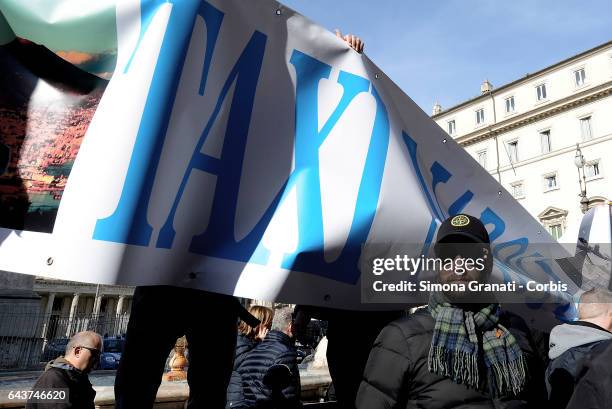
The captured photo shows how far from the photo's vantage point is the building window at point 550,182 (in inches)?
1357

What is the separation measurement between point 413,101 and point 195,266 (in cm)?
163

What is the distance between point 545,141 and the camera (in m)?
35.8

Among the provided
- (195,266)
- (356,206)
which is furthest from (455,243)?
(195,266)

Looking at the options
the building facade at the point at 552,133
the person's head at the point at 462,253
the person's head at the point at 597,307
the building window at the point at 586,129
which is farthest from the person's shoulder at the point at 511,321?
the building window at the point at 586,129

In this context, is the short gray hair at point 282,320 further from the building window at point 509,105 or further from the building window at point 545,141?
the building window at point 509,105

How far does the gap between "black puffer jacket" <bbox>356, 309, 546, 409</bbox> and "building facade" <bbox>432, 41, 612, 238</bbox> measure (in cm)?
3123

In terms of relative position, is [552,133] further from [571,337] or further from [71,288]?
[71,288]

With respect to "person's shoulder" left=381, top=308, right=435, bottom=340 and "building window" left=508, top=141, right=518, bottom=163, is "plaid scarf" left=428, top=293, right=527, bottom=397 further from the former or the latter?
"building window" left=508, top=141, right=518, bottom=163

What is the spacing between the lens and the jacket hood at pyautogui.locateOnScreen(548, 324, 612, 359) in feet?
7.36

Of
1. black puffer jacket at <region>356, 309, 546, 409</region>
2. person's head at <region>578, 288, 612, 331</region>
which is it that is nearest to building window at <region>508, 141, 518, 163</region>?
person's head at <region>578, 288, 612, 331</region>

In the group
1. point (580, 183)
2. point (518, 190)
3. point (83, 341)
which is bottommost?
point (83, 341)

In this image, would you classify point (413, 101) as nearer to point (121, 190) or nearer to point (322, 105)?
point (322, 105)

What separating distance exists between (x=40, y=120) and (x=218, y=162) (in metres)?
0.64

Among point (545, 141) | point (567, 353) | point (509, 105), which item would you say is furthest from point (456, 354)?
point (509, 105)
